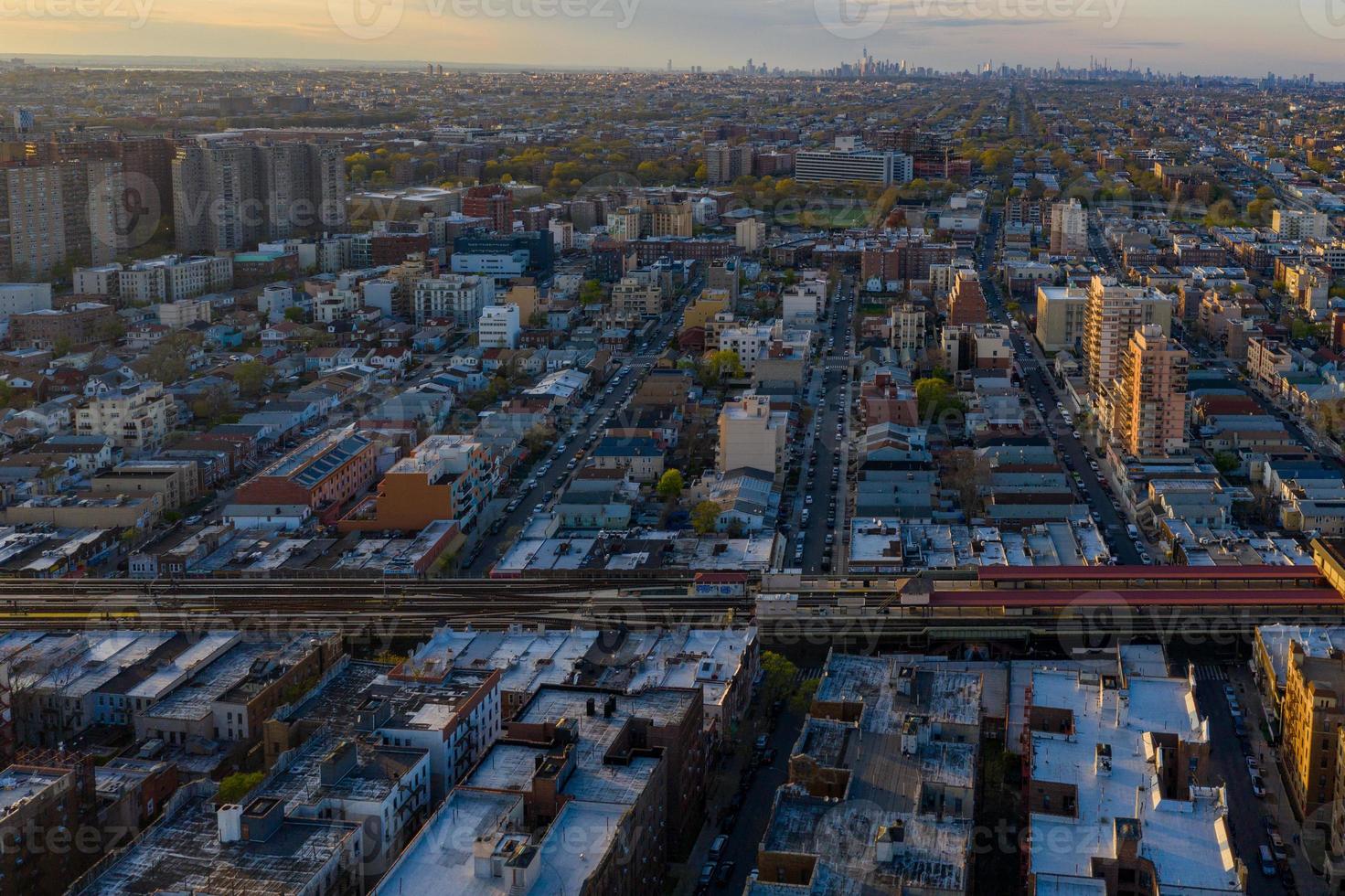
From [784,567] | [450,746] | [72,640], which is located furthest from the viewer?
[784,567]

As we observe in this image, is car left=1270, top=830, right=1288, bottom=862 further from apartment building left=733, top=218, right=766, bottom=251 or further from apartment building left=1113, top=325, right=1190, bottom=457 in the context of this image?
apartment building left=733, top=218, right=766, bottom=251

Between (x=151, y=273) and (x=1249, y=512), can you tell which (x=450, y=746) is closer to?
(x=1249, y=512)

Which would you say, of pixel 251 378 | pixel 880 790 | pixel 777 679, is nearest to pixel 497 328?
pixel 251 378

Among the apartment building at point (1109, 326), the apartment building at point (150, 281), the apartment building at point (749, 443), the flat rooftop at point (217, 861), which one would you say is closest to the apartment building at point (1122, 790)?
the flat rooftop at point (217, 861)

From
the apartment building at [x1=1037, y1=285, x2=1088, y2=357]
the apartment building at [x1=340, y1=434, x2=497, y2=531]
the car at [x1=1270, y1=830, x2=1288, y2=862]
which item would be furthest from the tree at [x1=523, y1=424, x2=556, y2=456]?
the car at [x1=1270, y1=830, x2=1288, y2=862]

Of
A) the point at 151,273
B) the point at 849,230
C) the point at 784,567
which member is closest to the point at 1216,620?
the point at 784,567

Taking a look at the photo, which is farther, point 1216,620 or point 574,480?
point 574,480
